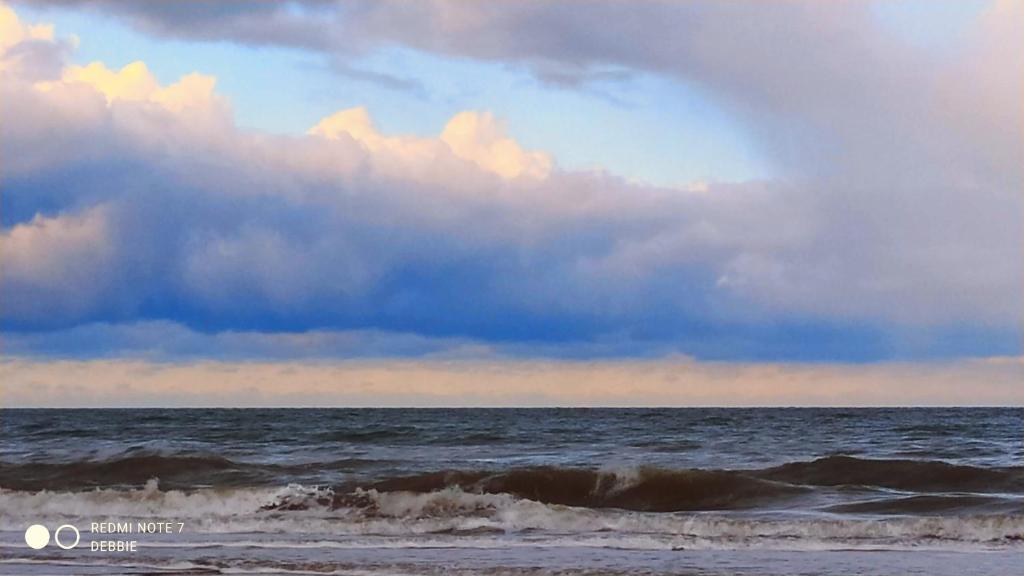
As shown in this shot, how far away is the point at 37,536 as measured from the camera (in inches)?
660

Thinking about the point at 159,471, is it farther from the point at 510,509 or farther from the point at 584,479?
the point at 510,509

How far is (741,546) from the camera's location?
15141 mm

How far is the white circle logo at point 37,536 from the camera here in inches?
616

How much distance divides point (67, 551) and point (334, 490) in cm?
875

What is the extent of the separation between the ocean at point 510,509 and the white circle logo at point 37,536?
16 centimetres

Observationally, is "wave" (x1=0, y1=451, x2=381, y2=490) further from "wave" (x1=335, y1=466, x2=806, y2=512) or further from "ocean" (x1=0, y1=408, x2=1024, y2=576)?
"wave" (x1=335, y1=466, x2=806, y2=512)

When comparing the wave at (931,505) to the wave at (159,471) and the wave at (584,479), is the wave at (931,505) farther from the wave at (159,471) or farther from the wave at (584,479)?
the wave at (159,471)

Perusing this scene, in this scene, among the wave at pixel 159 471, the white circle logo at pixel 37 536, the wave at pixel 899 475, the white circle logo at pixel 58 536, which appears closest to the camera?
the white circle logo at pixel 58 536

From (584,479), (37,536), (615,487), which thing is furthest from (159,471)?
(615,487)

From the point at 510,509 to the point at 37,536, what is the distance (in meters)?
7.46

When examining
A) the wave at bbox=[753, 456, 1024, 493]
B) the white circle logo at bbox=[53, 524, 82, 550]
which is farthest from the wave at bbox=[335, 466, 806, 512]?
the white circle logo at bbox=[53, 524, 82, 550]

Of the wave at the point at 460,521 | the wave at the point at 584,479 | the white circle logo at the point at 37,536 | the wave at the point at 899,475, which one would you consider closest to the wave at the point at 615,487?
the wave at the point at 584,479

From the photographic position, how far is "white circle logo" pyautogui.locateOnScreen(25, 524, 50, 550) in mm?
15637

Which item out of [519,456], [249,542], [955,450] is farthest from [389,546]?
[955,450]
